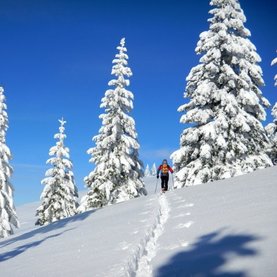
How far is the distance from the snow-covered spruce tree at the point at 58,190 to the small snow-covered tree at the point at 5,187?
474 cm

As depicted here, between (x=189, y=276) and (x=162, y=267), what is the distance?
2.70 feet

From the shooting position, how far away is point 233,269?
5.27 metres

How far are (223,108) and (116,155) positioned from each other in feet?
31.7

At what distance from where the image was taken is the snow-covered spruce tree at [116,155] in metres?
26.9

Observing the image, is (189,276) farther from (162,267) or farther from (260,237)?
(260,237)

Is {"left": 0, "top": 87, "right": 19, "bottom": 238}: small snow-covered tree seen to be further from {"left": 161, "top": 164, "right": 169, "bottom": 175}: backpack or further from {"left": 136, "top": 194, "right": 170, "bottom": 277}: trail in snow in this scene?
{"left": 136, "top": 194, "right": 170, "bottom": 277}: trail in snow

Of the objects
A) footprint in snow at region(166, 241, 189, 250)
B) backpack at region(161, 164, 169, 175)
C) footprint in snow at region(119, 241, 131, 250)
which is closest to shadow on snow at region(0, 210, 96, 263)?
footprint in snow at region(119, 241, 131, 250)

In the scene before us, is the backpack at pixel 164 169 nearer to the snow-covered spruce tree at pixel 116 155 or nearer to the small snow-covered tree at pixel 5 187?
the snow-covered spruce tree at pixel 116 155

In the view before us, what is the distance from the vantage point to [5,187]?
29297 millimetres

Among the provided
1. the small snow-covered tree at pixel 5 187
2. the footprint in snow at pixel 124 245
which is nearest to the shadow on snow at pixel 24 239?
the footprint in snow at pixel 124 245

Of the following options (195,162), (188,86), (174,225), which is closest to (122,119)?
(188,86)

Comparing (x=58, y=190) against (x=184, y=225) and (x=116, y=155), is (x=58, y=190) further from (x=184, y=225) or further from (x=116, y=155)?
(x=184, y=225)

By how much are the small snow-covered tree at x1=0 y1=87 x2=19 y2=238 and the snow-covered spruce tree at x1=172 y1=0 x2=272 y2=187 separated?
47.4 feet

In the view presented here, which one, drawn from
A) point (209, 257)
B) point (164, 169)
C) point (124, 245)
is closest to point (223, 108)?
point (164, 169)
